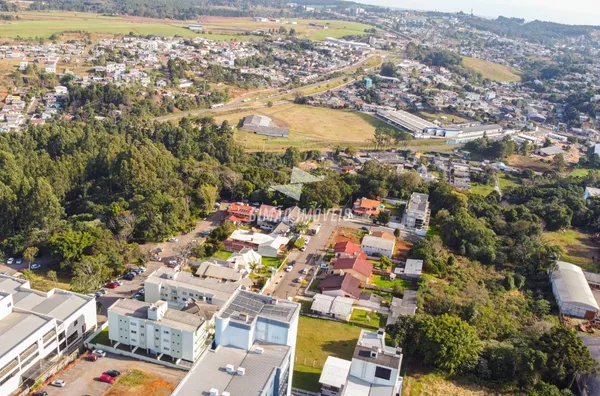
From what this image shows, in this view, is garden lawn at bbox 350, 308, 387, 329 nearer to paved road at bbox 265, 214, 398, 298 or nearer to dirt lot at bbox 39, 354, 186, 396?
paved road at bbox 265, 214, 398, 298

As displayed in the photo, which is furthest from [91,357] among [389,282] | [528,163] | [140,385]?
[528,163]

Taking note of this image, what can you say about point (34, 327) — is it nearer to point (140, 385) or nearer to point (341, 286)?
point (140, 385)

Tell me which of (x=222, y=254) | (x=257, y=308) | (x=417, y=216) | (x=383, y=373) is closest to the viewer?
(x=383, y=373)

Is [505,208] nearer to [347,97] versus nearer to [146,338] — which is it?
[146,338]

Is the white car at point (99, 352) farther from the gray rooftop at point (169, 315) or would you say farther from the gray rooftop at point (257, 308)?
the gray rooftop at point (257, 308)

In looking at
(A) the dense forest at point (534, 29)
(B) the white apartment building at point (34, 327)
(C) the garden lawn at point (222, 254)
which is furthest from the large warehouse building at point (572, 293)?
(A) the dense forest at point (534, 29)

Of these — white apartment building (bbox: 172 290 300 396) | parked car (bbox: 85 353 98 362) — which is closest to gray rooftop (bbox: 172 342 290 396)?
white apartment building (bbox: 172 290 300 396)
